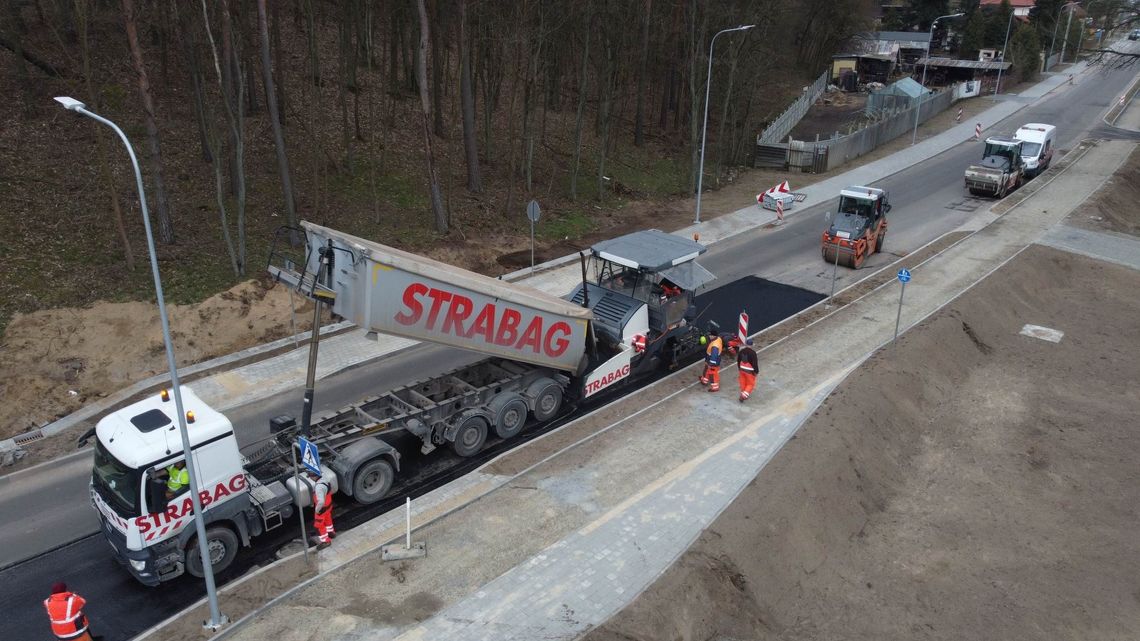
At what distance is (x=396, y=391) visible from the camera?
44.6ft

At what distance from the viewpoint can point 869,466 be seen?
1417 cm

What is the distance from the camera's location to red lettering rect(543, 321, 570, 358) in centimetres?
1374

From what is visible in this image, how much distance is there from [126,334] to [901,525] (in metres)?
17.0

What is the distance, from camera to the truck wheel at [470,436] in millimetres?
13320

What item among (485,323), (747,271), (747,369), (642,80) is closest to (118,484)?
(485,323)

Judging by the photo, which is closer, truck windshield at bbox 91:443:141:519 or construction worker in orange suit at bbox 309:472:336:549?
truck windshield at bbox 91:443:141:519

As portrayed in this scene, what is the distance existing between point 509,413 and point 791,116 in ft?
120

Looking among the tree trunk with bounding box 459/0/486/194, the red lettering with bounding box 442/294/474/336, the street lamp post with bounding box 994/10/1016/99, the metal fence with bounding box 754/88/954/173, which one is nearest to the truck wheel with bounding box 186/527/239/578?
the red lettering with bounding box 442/294/474/336

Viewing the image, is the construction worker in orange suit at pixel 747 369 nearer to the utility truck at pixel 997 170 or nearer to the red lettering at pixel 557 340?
the red lettering at pixel 557 340

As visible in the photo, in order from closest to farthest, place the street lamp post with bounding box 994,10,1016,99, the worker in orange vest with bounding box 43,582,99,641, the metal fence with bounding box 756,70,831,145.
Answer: the worker in orange vest with bounding box 43,582,99,641
the metal fence with bounding box 756,70,831,145
the street lamp post with bounding box 994,10,1016,99

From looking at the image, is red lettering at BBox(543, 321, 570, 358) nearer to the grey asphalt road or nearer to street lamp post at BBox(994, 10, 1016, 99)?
the grey asphalt road

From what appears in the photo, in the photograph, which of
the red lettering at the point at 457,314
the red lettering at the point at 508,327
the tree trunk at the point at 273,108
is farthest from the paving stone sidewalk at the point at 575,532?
the tree trunk at the point at 273,108

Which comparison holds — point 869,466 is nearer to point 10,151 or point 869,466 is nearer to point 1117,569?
point 1117,569

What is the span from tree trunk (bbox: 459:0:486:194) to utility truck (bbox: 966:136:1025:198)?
20.6 meters
